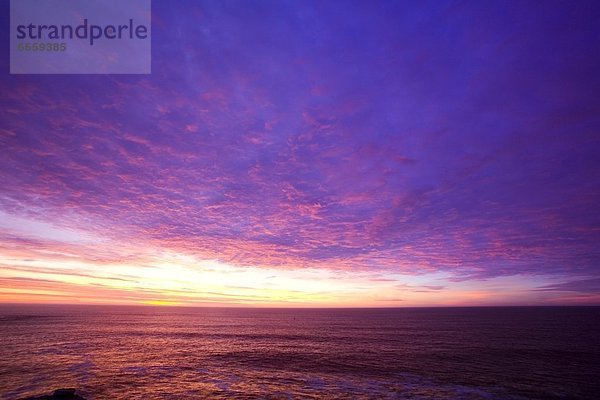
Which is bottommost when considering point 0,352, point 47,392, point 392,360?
point 392,360

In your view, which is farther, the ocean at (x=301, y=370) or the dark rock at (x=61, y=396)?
the ocean at (x=301, y=370)

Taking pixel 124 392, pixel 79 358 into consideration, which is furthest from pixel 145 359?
pixel 124 392

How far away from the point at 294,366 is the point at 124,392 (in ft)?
79.9

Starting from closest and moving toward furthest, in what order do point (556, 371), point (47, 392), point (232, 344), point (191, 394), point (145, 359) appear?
point (47, 392) < point (191, 394) < point (556, 371) < point (145, 359) < point (232, 344)

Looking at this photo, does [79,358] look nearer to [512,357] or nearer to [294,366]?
[294,366]

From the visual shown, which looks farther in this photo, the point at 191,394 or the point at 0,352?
the point at 0,352

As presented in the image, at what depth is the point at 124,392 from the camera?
34.2m

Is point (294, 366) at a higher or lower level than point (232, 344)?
higher

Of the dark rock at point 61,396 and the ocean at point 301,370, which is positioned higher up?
the dark rock at point 61,396

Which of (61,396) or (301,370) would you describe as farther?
(301,370)

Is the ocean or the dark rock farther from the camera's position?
the ocean

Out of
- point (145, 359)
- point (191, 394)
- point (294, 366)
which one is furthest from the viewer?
point (145, 359)

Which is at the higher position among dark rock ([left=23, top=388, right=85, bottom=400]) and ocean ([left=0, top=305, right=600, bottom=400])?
dark rock ([left=23, top=388, right=85, bottom=400])

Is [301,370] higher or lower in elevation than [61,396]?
lower
